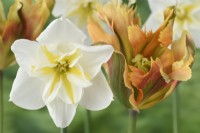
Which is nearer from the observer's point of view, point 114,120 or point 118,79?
point 118,79

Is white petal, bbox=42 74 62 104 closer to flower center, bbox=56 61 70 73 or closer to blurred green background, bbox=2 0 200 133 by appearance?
flower center, bbox=56 61 70 73

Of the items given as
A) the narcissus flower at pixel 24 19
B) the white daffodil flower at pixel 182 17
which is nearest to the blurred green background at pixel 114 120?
the white daffodil flower at pixel 182 17

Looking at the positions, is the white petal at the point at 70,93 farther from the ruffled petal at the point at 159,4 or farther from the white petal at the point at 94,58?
the ruffled petal at the point at 159,4

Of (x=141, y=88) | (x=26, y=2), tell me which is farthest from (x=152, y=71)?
(x=26, y=2)

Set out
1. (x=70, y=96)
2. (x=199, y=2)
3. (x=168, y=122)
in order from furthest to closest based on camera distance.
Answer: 1. (x=168, y=122)
2. (x=199, y=2)
3. (x=70, y=96)

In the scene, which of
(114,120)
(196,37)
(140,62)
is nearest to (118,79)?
(140,62)

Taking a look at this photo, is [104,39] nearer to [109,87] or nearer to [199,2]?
[109,87]

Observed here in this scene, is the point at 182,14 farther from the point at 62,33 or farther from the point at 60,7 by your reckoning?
the point at 62,33

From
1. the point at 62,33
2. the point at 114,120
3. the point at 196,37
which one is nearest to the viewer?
the point at 62,33
